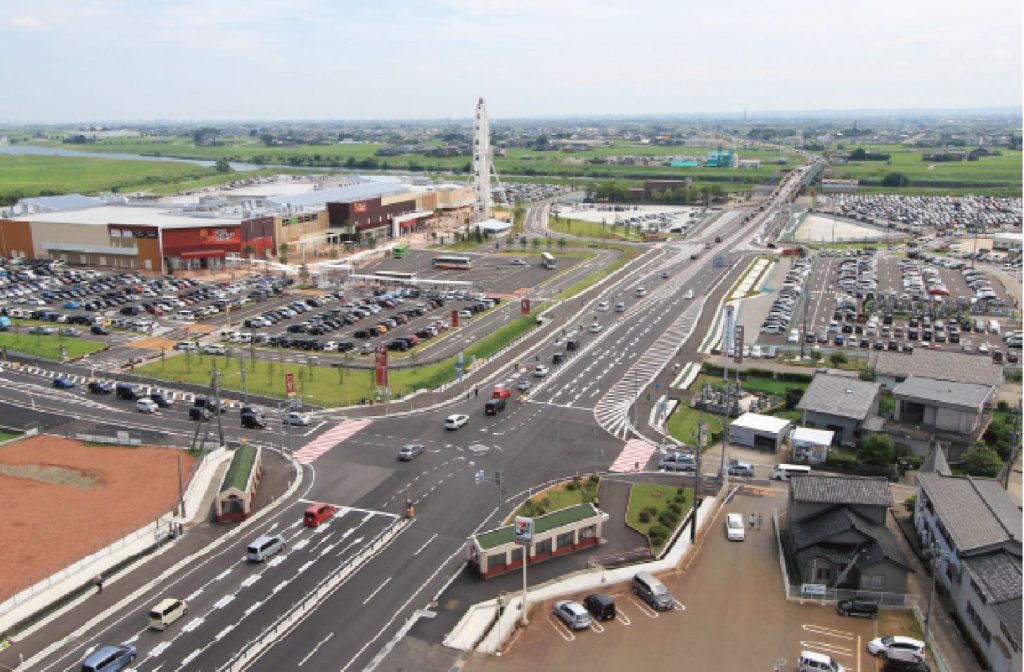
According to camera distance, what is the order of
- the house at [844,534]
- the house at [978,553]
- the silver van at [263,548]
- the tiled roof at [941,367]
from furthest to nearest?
the tiled roof at [941,367] → the silver van at [263,548] → the house at [844,534] → the house at [978,553]

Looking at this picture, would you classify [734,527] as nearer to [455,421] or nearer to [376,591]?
[376,591]

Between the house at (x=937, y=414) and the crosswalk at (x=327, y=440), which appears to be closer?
the house at (x=937, y=414)

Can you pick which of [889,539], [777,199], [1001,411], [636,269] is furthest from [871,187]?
[889,539]

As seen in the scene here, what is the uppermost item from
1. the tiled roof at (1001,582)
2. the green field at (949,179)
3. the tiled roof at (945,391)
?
the green field at (949,179)

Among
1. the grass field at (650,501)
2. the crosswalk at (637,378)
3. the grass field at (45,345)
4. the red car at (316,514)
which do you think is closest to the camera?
the red car at (316,514)

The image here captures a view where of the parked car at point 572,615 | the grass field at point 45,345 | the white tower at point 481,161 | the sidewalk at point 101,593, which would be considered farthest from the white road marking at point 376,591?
the white tower at point 481,161

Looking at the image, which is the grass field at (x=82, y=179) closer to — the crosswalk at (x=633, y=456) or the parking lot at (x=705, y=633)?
the crosswalk at (x=633, y=456)

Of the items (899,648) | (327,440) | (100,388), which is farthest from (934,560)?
(100,388)
